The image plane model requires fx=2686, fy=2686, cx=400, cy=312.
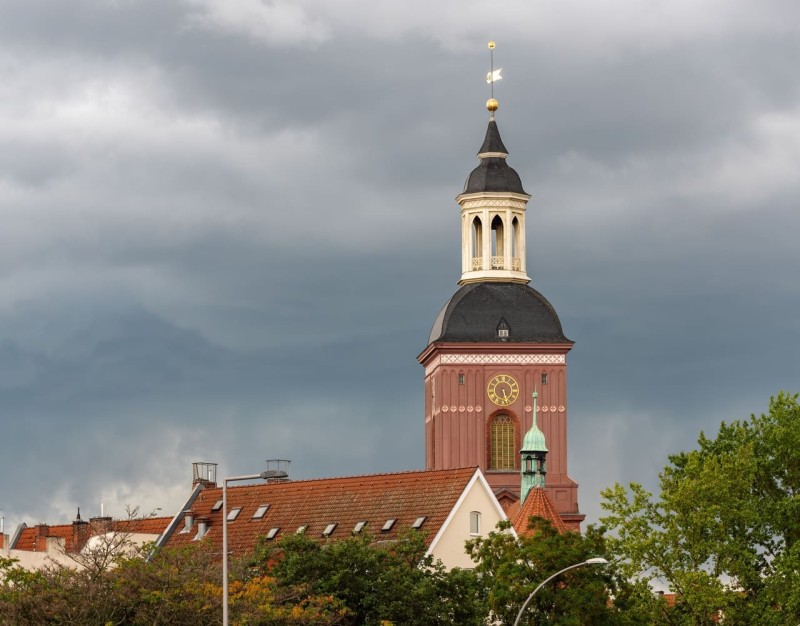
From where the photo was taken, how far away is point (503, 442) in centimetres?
14250

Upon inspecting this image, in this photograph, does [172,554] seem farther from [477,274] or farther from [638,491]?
[477,274]

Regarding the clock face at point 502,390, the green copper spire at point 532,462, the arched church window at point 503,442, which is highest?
the clock face at point 502,390

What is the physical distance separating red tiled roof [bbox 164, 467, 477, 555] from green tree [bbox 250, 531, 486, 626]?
12333 millimetres

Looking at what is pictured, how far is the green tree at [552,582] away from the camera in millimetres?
79500

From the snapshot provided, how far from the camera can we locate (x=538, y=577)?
80438 millimetres

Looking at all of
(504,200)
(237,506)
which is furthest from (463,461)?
(237,506)

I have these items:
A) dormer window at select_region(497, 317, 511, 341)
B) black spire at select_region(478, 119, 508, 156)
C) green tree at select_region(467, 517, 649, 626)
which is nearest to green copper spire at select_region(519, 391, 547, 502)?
dormer window at select_region(497, 317, 511, 341)

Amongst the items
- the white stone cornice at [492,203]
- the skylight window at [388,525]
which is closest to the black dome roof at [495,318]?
the white stone cornice at [492,203]

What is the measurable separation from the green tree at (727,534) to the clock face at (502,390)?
150ft

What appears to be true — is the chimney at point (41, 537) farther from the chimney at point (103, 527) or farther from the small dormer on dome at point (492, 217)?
the small dormer on dome at point (492, 217)

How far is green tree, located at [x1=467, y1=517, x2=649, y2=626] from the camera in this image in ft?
261

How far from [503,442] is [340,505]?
4148cm

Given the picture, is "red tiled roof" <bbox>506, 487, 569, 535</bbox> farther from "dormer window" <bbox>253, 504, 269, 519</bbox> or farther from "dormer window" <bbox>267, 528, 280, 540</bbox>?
"dormer window" <bbox>267, 528, 280, 540</bbox>

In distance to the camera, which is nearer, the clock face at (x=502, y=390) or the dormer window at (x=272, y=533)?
the dormer window at (x=272, y=533)
